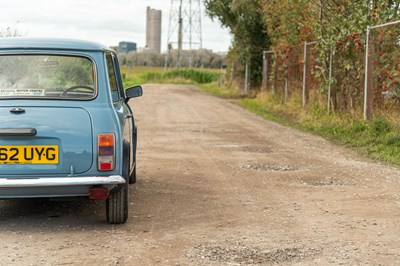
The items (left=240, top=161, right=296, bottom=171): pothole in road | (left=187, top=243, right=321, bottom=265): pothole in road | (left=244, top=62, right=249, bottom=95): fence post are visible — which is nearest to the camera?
(left=187, top=243, right=321, bottom=265): pothole in road

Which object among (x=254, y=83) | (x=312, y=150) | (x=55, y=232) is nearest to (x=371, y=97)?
(x=312, y=150)

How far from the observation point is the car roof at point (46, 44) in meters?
7.15

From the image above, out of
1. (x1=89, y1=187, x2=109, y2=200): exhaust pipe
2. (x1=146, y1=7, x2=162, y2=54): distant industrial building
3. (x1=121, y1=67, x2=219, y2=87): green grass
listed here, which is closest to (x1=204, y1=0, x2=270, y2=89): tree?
(x1=89, y1=187, x2=109, y2=200): exhaust pipe

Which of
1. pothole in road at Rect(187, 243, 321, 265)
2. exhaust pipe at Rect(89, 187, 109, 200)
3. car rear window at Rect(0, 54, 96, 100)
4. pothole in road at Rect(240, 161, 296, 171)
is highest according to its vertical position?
car rear window at Rect(0, 54, 96, 100)

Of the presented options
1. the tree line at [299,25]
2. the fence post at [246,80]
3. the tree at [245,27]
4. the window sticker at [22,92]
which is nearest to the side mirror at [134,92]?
the window sticker at [22,92]

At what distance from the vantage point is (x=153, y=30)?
97188 millimetres

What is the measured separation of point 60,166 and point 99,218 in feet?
3.22

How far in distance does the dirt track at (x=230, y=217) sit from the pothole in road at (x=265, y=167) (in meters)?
0.01

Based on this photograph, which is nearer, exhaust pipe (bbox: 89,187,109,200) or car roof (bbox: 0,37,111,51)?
exhaust pipe (bbox: 89,187,109,200)

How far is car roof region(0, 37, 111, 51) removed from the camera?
7.15 m

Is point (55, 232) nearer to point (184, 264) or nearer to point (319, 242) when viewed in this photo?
point (184, 264)

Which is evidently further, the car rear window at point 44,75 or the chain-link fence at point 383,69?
the chain-link fence at point 383,69

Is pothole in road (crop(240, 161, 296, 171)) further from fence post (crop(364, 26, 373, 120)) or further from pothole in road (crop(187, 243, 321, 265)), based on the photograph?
fence post (crop(364, 26, 373, 120))

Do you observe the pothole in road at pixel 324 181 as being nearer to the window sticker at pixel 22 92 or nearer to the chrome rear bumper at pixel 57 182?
the chrome rear bumper at pixel 57 182
